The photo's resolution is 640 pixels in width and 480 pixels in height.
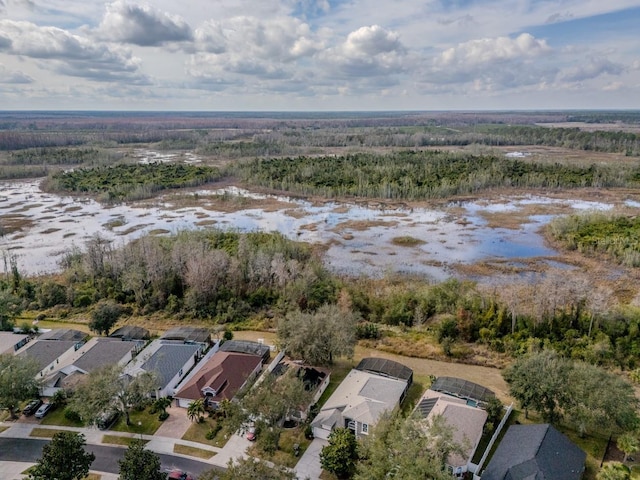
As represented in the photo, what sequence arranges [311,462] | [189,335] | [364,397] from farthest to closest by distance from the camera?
[189,335]
[364,397]
[311,462]

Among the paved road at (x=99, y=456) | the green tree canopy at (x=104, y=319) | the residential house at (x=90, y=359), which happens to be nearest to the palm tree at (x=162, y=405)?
the paved road at (x=99, y=456)

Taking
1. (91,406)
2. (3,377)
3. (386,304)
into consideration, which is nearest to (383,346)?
(386,304)

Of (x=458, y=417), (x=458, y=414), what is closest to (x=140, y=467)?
(x=458, y=417)

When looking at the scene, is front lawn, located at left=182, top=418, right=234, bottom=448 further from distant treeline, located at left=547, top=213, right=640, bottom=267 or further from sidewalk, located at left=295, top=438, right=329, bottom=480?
distant treeline, located at left=547, top=213, right=640, bottom=267

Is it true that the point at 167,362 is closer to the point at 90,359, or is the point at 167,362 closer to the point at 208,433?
the point at 90,359

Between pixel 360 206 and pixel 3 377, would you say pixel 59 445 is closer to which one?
pixel 3 377
